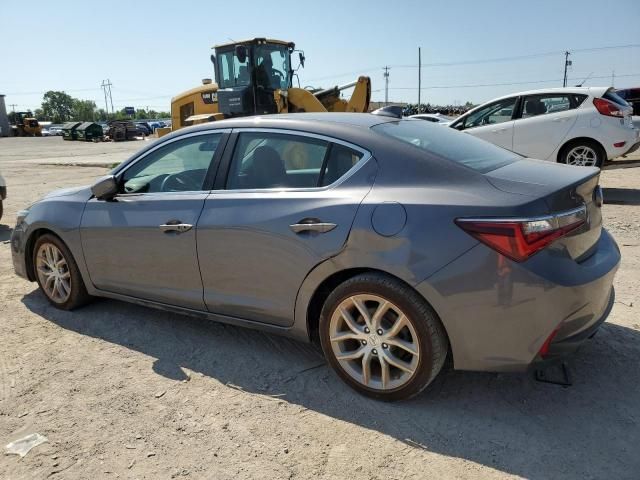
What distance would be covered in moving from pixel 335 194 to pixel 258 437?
134 centimetres

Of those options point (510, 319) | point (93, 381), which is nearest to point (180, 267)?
point (93, 381)

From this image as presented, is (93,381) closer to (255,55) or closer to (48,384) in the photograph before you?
(48,384)

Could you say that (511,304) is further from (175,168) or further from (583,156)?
(583,156)

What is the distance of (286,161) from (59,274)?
2.36 metres

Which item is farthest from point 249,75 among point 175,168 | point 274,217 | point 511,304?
point 511,304

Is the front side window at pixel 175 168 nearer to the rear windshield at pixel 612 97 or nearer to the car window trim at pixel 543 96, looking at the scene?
the car window trim at pixel 543 96

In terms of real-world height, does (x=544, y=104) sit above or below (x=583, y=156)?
above

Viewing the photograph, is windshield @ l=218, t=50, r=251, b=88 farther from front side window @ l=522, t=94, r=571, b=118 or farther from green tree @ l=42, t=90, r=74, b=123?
green tree @ l=42, t=90, r=74, b=123

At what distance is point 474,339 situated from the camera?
249 cm

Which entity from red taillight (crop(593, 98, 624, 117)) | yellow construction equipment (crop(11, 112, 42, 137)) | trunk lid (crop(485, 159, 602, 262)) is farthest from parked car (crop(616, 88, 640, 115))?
yellow construction equipment (crop(11, 112, 42, 137))

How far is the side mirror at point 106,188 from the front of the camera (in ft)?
12.3

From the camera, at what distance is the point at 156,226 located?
3.47 m

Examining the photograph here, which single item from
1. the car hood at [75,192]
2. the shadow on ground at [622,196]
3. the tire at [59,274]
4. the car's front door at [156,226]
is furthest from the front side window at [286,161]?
the shadow on ground at [622,196]

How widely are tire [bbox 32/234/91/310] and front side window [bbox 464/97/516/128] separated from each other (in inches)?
305
